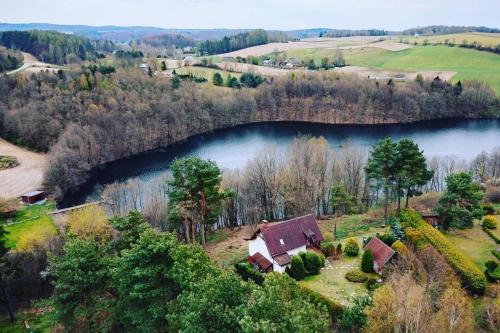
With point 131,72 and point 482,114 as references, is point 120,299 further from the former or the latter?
point 482,114

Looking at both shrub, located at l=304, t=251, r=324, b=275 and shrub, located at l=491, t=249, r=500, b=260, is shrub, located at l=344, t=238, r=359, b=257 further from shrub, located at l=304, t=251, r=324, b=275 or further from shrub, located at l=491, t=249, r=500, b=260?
shrub, located at l=491, t=249, r=500, b=260

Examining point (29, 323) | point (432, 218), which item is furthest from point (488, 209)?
point (29, 323)

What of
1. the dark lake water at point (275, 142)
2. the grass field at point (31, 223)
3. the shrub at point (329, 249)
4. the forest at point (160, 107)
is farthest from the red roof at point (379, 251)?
the forest at point (160, 107)

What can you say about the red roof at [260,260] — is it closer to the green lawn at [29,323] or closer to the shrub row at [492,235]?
the green lawn at [29,323]

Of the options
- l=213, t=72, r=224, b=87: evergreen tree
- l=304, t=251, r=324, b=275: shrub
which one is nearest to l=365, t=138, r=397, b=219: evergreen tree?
l=304, t=251, r=324, b=275: shrub

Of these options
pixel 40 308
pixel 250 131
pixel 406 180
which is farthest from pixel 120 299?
pixel 250 131

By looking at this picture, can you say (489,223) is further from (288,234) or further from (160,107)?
(160,107)
